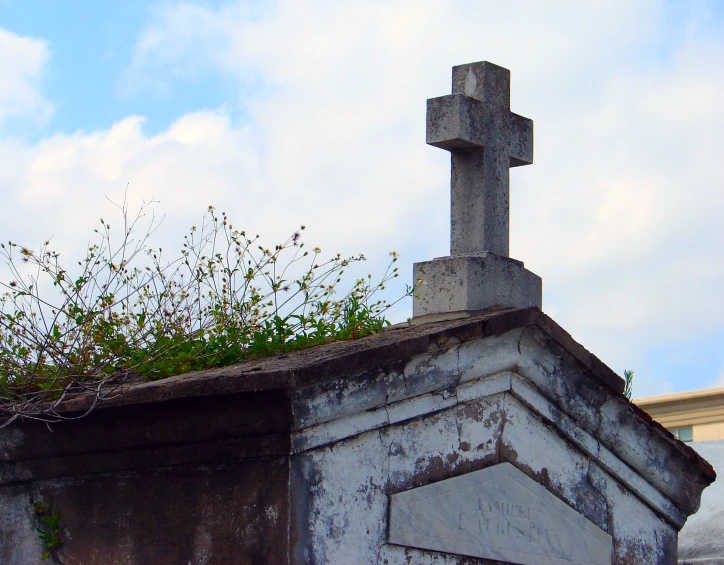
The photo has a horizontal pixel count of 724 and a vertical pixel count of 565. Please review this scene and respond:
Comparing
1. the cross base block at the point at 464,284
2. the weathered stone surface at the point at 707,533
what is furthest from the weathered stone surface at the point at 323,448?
the weathered stone surface at the point at 707,533

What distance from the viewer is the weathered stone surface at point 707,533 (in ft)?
21.8

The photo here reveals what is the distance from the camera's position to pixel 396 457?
175 inches

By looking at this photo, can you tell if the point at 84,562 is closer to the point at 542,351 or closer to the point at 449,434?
the point at 449,434

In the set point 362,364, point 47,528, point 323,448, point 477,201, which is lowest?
point 47,528

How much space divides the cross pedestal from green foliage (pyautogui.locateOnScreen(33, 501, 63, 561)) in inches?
78.3

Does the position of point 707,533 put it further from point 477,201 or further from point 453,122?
point 453,122

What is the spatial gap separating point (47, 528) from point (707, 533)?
4259mm

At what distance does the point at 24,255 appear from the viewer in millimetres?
5508

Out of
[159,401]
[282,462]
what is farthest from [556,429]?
[159,401]

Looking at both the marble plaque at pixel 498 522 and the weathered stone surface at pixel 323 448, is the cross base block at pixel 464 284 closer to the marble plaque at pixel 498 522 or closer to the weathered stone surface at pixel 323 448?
the weathered stone surface at pixel 323 448

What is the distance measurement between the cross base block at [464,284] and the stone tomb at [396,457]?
10 millimetres

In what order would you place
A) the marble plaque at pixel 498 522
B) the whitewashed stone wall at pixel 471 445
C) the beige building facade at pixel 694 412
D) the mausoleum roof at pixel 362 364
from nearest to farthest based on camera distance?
the mausoleum roof at pixel 362 364 → the whitewashed stone wall at pixel 471 445 → the marble plaque at pixel 498 522 → the beige building facade at pixel 694 412

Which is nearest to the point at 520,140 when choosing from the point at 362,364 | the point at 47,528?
the point at 362,364

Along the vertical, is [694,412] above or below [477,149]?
above
